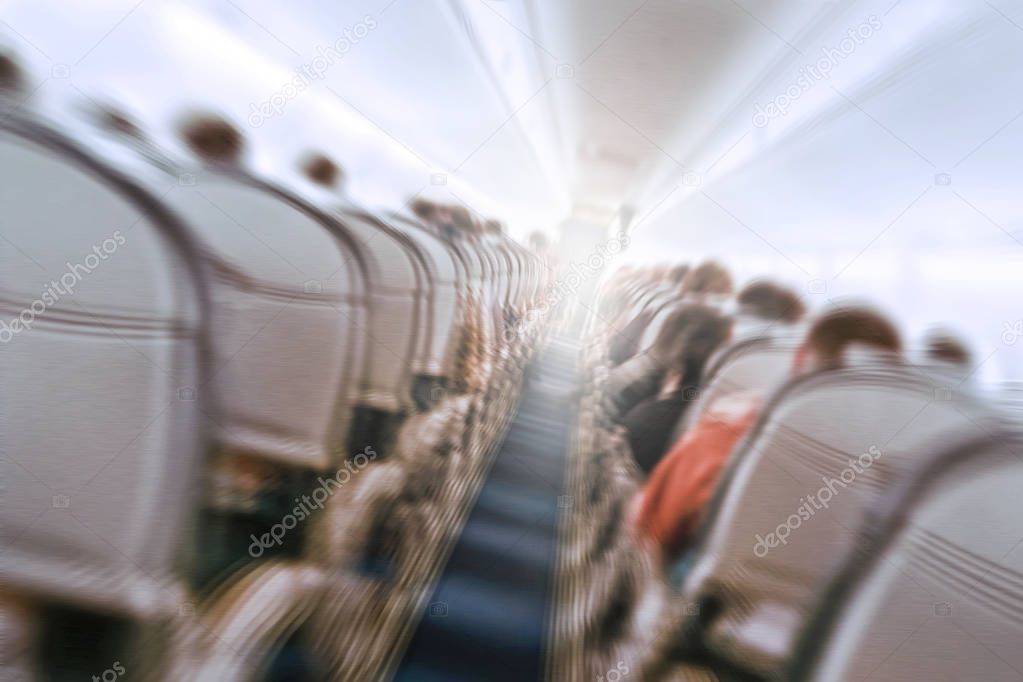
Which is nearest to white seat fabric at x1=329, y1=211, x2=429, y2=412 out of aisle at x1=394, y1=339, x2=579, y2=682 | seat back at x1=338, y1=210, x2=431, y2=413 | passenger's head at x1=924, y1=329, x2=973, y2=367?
seat back at x1=338, y1=210, x2=431, y2=413

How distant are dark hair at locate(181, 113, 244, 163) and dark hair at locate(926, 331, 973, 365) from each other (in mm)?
733

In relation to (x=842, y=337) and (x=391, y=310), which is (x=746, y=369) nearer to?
(x=842, y=337)

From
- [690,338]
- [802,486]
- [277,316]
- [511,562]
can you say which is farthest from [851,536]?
[277,316]

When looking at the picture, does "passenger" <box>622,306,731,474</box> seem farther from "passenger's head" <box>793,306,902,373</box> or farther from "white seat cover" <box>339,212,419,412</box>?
"white seat cover" <box>339,212,419,412</box>

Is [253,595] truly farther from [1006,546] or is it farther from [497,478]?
[1006,546]

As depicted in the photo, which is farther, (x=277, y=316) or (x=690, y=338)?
(x=690, y=338)

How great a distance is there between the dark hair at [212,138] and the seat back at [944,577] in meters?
0.75

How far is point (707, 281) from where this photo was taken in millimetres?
769

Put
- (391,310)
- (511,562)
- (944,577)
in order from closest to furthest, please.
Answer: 1. (944,577)
2. (391,310)
3. (511,562)

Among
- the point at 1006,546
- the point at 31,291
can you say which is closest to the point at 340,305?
the point at 31,291

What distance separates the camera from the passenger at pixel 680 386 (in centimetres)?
72

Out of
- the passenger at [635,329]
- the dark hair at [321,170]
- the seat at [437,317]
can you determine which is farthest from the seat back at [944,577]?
the dark hair at [321,170]

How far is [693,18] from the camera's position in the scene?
0.70 m

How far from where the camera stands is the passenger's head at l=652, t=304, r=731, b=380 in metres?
0.72
